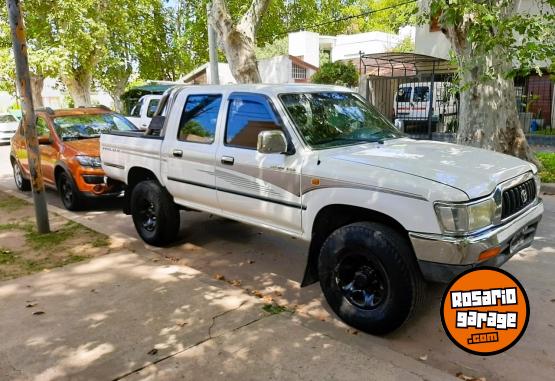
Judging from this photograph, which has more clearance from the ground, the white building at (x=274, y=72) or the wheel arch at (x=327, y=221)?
the white building at (x=274, y=72)

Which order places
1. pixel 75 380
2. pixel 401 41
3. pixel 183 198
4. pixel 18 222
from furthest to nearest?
pixel 401 41, pixel 18 222, pixel 183 198, pixel 75 380

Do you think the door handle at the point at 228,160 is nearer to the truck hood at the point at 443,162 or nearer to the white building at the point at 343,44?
the truck hood at the point at 443,162

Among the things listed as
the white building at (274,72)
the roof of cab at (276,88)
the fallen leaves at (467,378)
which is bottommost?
the fallen leaves at (467,378)

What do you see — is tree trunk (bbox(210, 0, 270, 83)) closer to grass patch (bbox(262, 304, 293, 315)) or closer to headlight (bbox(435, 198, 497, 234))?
grass patch (bbox(262, 304, 293, 315))

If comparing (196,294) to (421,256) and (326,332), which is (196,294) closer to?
(326,332)

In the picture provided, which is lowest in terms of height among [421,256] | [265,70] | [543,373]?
[543,373]

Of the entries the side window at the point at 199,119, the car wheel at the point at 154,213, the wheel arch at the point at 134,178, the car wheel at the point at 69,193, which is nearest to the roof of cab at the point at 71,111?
the car wheel at the point at 69,193

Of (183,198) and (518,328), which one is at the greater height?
(183,198)

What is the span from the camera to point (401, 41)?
4178 cm

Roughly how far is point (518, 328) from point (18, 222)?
22.5 ft

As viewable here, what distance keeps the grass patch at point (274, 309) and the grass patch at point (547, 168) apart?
6.82m

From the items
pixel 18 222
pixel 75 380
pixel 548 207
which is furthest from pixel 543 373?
pixel 18 222

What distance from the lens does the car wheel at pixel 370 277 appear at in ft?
11.3

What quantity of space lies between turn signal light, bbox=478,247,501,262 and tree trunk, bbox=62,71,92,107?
2109cm
